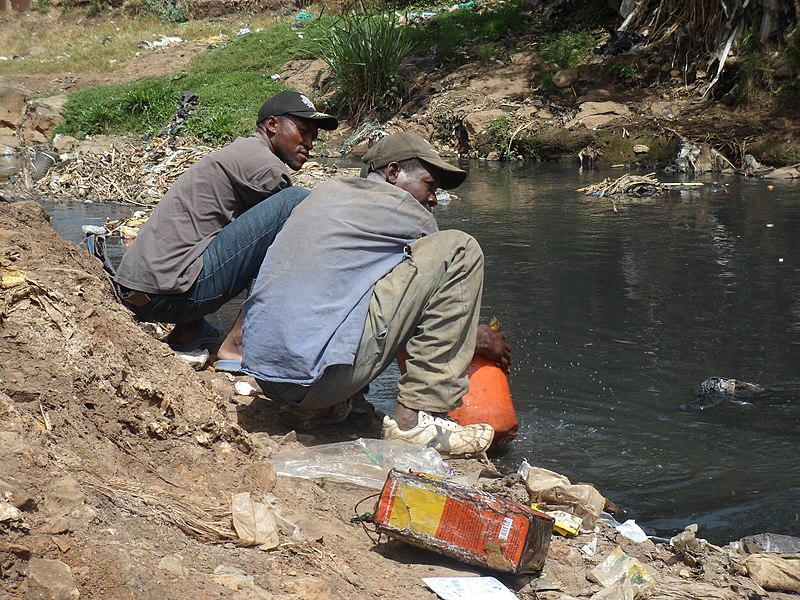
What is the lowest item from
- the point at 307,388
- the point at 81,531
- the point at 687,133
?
the point at 687,133

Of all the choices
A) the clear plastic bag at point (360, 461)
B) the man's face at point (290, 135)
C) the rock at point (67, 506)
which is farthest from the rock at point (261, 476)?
the man's face at point (290, 135)

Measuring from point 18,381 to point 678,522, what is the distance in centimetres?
228

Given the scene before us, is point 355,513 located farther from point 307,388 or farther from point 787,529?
point 787,529

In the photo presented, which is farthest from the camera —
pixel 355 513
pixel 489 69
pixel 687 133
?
pixel 489 69

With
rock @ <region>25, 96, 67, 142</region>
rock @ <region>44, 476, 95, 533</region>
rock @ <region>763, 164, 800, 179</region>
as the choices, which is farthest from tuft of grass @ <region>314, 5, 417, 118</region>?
rock @ <region>44, 476, 95, 533</region>

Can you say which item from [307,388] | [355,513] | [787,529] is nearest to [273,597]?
[355,513]

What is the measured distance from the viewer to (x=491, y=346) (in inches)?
162

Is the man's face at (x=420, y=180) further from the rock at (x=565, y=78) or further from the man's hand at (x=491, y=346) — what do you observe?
the rock at (x=565, y=78)

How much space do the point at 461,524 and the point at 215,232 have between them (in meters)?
2.05

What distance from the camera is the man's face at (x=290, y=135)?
14.6 feet

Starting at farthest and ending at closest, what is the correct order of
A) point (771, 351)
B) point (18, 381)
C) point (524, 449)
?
point (771, 351)
point (524, 449)
point (18, 381)

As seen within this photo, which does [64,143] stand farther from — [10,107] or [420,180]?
[420,180]

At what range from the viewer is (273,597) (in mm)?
2307

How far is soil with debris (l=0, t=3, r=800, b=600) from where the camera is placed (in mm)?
2188
